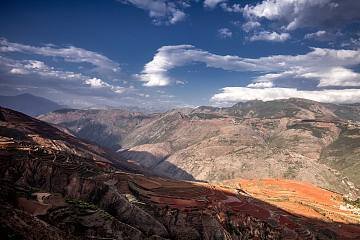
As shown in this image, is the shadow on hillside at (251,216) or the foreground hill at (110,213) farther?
the shadow on hillside at (251,216)

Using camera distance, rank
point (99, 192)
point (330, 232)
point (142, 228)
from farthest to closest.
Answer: point (330, 232), point (99, 192), point (142, 228)

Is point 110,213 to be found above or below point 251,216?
above

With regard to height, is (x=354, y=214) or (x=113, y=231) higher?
(x=113, y=231)

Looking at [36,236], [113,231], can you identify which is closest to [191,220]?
[113,231]

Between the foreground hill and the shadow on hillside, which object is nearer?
the foreground hill

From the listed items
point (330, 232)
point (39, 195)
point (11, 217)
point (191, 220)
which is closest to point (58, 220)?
point (39, 195)

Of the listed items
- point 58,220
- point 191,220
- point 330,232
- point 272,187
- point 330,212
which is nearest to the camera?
point 58,220

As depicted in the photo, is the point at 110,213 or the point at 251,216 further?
the point at 251,216

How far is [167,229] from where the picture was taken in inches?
2571

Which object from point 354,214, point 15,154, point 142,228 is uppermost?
point 15,154

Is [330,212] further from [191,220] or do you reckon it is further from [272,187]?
[191,220]

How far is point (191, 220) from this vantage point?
226 feet

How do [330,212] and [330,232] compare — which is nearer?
[330,232]

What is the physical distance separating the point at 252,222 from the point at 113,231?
44.0m
